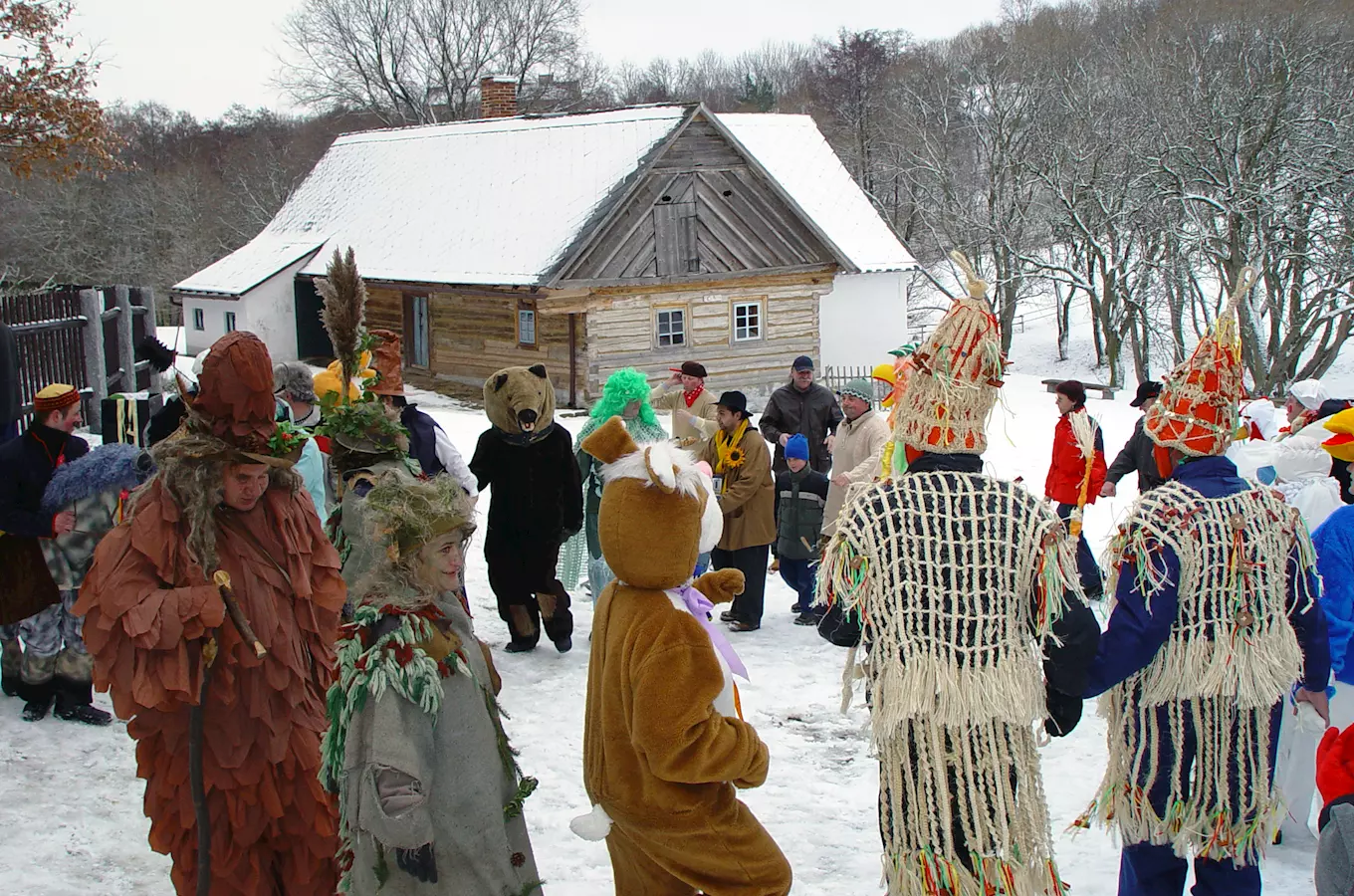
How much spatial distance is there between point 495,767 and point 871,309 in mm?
23306

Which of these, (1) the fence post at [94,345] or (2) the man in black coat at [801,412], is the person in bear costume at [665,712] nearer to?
(2) the man in black coat at [801,412]

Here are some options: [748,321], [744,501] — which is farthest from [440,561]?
[748,321]

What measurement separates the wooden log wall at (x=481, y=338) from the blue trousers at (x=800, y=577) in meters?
12.3

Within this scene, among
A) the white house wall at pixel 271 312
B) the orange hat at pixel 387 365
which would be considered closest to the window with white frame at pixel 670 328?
the white house wall at pixel 271 312

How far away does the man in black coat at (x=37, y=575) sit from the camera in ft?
17.4

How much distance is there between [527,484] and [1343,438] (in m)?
4.11

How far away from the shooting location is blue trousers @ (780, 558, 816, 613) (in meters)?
7.74

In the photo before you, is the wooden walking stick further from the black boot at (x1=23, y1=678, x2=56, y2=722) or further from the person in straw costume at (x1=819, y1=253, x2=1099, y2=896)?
the black boot at (x1=23, y1=678, x2=56, y2=722)

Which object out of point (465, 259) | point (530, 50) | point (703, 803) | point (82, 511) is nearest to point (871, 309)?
point (465, 259)

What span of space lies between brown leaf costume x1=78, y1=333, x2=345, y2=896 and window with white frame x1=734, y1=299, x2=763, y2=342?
18275mm

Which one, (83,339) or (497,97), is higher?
(497,97)

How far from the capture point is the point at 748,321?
2197 cm

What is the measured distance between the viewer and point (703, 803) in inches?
122

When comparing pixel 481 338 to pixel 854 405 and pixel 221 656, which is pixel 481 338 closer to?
pixel 854 405
